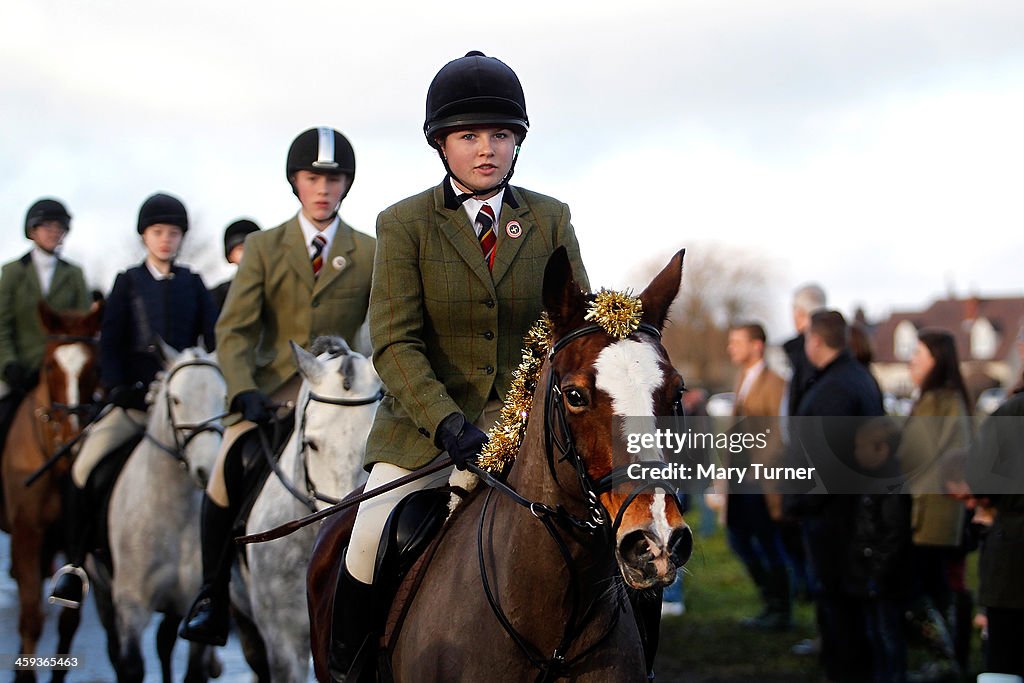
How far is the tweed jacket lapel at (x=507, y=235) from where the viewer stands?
15.0 ft

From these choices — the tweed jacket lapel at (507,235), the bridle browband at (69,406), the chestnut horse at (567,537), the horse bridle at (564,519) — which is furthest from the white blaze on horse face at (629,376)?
the bridle browband at (69,406)

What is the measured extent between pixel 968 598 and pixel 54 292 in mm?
8490

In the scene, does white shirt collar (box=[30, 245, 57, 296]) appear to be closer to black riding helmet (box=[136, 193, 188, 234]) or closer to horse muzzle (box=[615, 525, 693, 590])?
black riding helmet (box=[136, 193, 188, 234])

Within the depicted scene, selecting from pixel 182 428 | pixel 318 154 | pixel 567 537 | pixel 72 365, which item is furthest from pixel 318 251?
pixel 567 537

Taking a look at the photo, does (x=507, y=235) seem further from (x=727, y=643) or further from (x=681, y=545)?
(x=727, y=643)

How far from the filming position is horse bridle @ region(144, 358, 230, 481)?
828 centimetres

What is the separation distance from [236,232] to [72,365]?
1.76 meters

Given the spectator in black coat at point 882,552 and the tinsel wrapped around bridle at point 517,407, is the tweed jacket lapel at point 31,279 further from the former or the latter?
the tinsel wrapped around bridle at point 517,407

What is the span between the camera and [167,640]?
333 inches

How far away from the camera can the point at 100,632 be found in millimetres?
12430

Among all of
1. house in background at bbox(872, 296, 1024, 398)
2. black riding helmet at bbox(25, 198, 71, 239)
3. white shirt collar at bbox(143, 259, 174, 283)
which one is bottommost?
white shirt collar at bbox(143, 259, 174, 283)

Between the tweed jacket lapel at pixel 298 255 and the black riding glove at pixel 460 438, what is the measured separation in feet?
10.7

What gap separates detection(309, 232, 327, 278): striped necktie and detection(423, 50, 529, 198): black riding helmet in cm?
284

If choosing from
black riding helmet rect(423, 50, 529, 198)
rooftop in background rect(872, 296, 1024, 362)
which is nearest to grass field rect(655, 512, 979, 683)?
black riding helmet rect(423, 50, 529, 198)
